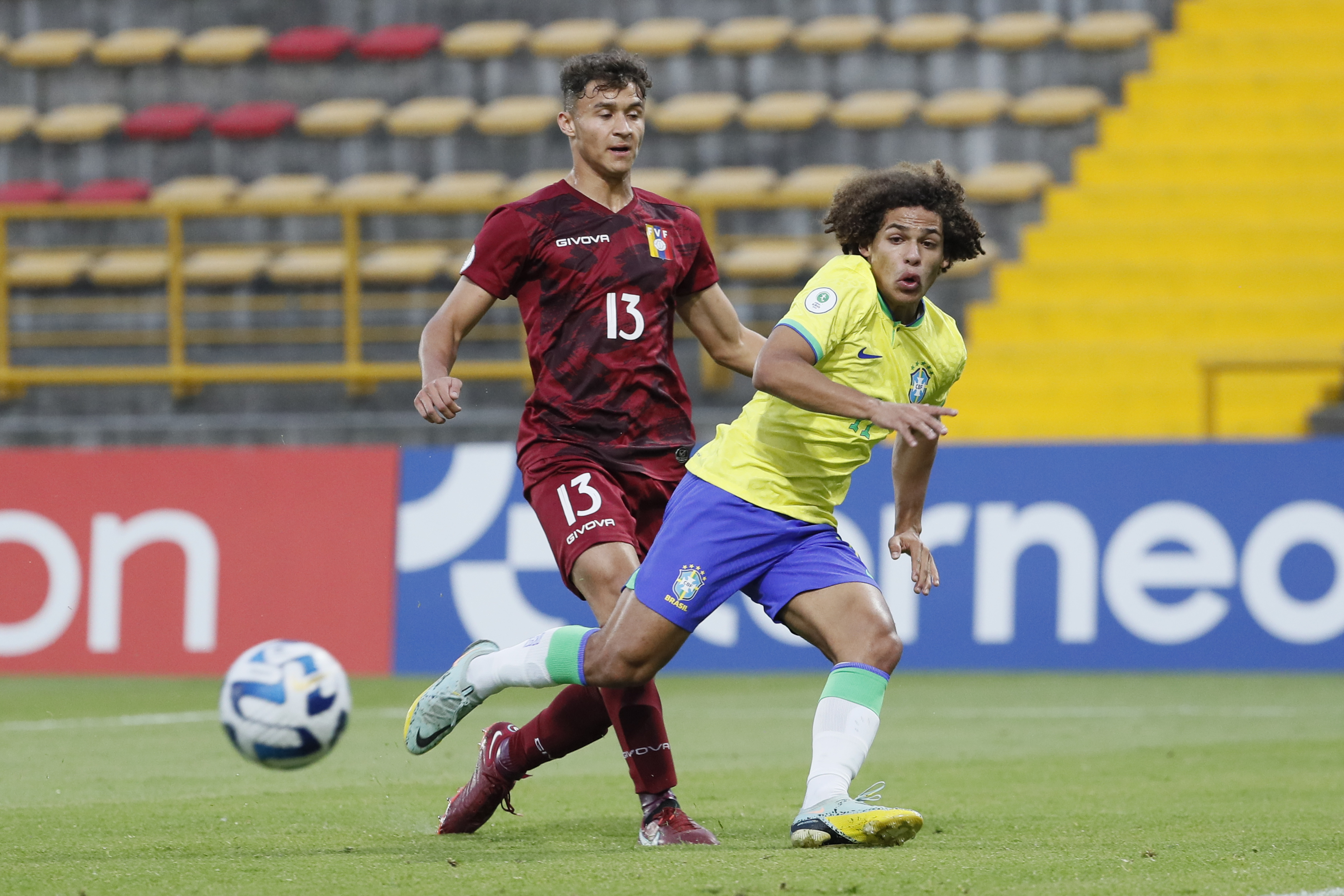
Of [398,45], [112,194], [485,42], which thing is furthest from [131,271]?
[485,42]

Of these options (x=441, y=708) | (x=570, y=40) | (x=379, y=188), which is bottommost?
(x=441, y=708)

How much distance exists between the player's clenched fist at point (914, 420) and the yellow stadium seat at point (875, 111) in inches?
473

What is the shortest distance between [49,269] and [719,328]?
12.0 meters

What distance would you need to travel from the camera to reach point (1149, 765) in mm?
7594

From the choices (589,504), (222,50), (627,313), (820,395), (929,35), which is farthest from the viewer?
(222,50)

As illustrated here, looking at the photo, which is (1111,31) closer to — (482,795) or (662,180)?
(662,180)

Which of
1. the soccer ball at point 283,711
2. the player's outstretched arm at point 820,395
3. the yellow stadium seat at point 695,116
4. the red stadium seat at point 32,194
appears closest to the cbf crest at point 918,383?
the player's outstretched arm at point 820,395

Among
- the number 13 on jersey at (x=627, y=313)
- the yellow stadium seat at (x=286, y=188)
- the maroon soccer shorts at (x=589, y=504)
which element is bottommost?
the maroon soccer shorts at (x=589, y=504)

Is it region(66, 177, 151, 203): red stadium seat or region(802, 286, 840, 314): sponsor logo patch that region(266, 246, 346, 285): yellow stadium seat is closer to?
region(66, 177, 151, 203): red stadium seat

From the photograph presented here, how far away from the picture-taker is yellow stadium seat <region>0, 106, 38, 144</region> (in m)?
17.9

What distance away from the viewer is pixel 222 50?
60.1ft

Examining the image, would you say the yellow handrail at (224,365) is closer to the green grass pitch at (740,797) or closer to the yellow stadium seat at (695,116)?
the yellow stadium seat at (695,116)

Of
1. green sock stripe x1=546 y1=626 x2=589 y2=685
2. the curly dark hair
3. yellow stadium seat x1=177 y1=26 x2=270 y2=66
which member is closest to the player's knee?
green sock stripe x1=546 y1=626 x2=589 y2=685

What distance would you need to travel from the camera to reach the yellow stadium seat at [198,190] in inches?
680
